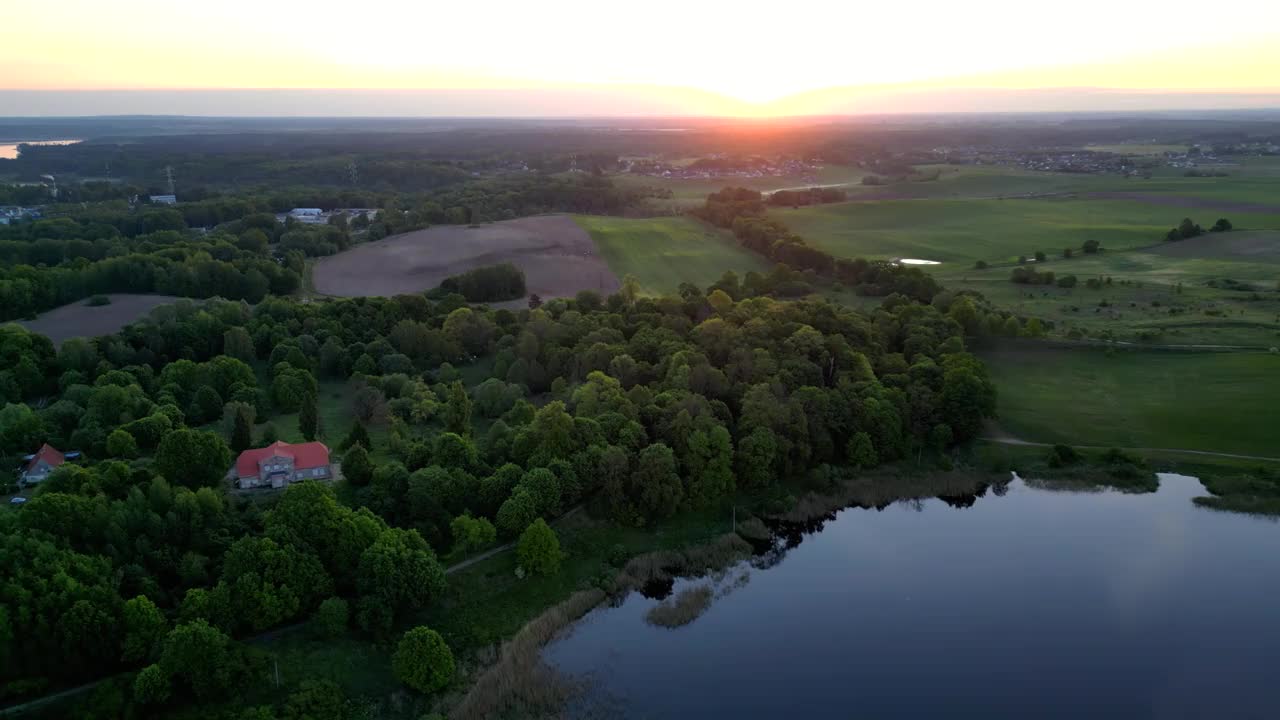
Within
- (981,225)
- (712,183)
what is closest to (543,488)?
(981,225)

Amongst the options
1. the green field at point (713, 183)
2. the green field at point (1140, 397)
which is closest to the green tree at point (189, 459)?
the green field at point (1140, 397)

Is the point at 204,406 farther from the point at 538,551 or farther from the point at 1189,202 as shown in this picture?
the point at 1189,202

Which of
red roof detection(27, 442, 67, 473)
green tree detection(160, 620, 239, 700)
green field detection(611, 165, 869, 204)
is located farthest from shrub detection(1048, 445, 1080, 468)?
green field detection(611, 165, 869, 204)

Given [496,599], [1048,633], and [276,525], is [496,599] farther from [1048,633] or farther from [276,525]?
[1048,633]

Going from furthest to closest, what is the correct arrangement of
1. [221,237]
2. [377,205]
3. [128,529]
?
[377,205] < [221,237] < [128,529]

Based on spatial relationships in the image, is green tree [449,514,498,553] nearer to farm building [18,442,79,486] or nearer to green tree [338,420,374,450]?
green tree [338,420,374,450]

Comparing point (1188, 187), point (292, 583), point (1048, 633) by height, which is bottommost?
point (1048, 633)

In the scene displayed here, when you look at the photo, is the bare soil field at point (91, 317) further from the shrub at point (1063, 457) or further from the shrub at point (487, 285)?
the shrub at point (1063, 457)


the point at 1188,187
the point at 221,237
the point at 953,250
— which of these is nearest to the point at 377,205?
the point at 221,237
